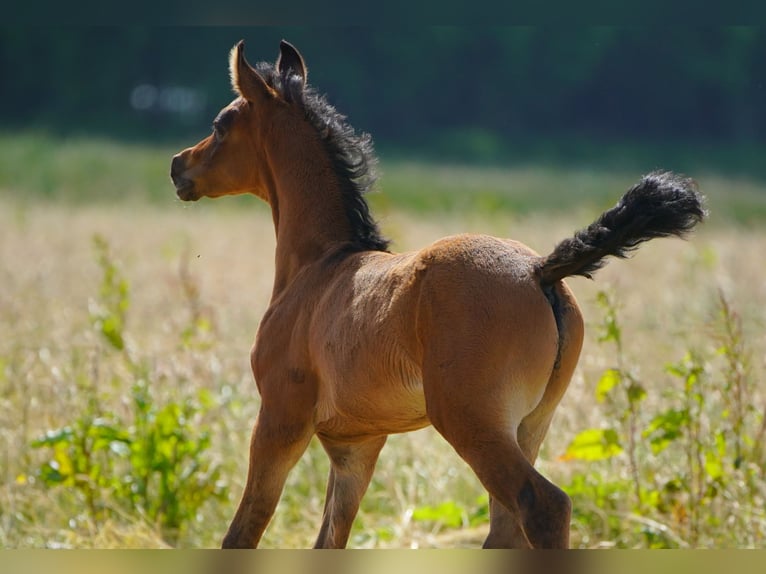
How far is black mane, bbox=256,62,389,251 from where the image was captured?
16.8ft

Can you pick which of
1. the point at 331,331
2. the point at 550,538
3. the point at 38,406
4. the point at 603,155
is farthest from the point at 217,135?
the point at 603,155

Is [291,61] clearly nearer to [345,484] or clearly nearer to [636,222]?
[345,484]

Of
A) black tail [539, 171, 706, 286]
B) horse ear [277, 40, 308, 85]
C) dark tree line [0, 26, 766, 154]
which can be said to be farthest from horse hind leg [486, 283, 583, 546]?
dark tree line [0, 26, 766, 154]

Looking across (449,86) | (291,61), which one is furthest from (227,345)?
(449,86)

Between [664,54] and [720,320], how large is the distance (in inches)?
1351

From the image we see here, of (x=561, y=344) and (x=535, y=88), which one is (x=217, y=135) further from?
(x=535, y=88)

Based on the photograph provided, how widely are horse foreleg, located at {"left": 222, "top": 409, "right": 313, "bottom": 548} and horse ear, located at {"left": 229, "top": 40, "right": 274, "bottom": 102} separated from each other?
144cm

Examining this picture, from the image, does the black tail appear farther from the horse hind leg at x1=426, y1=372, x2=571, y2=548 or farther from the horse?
the horse hind leg at x1=426, y1=372, x2=571, y2=548

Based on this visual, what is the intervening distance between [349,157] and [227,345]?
5.00 m

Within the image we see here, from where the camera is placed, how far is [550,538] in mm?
3689

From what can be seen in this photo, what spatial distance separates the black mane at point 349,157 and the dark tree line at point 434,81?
32.4m

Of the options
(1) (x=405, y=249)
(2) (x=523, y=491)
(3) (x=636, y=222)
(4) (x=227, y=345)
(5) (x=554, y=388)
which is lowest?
(2) (x=523, y=491)

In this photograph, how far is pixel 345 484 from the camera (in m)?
4.93

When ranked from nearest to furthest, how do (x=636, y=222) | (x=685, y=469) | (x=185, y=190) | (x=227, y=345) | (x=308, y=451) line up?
1. (x=636, y=222)
2. (x=185, y=190)
3. (x=685, y=469)
4. (x=308, y=451)
5. (x=227, y=345)
